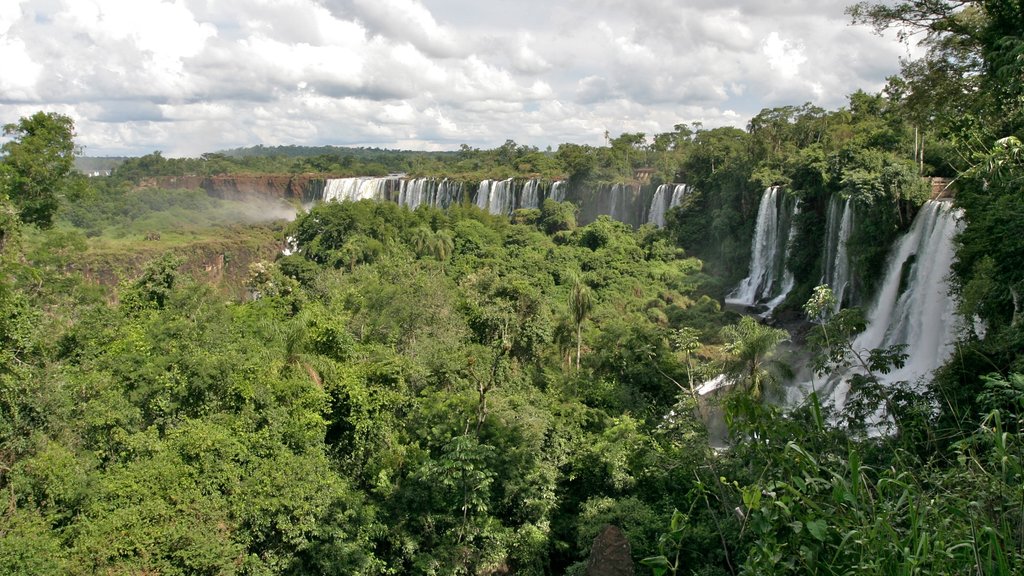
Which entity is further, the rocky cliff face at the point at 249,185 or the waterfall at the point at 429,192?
the rocky cliff face at the point at 249,185

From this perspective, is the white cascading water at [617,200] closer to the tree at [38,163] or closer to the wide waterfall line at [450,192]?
the wide waterfall line at [450,192]

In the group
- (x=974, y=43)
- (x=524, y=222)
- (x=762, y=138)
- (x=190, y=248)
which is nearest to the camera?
(x=974, y=43)

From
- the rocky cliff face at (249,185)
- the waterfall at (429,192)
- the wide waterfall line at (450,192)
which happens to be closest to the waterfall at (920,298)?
the wide waterfall line at (450,192)

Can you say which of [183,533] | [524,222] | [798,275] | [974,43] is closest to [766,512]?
[183,533]

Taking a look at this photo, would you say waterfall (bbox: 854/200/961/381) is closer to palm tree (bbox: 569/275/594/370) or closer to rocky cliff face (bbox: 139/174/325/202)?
palm tree (bbox: 569/275/594/370)

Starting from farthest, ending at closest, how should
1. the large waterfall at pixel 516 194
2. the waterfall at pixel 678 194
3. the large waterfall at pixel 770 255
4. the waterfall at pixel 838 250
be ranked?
the large waterfall at pixel 516 194
the waterfall at pixel 678 194
the large waterfall at pixel 770 255
the waterfall at pixel 838 250

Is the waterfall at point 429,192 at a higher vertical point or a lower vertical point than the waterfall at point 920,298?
higher

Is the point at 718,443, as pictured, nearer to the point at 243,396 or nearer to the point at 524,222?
the point at 243,396
